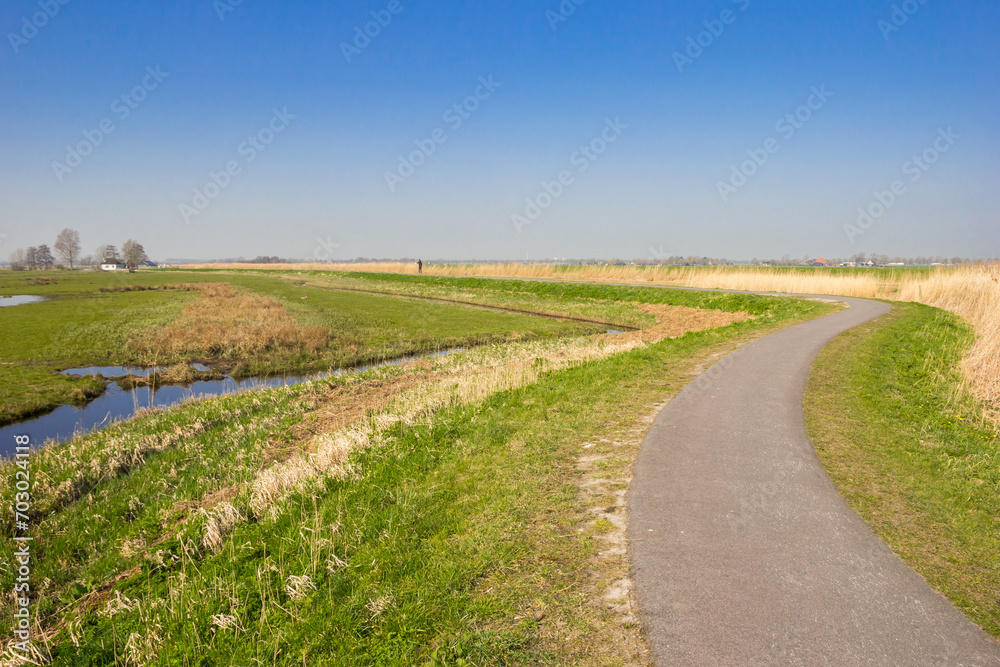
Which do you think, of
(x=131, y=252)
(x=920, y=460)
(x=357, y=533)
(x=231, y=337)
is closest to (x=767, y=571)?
(x=357, y=533)

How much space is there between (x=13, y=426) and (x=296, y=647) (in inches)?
575

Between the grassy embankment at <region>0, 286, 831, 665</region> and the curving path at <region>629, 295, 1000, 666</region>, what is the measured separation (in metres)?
→ 0.39

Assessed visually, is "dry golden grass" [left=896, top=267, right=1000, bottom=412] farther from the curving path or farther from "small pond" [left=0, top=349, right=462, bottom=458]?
"small pond" [left=0, top=349, right=462, bottom=458]

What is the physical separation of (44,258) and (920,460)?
191 meters

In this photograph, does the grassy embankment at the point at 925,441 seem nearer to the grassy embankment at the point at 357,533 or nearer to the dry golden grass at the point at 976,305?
the dry golden grass at the point at 976,305

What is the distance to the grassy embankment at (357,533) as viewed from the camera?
4047mm

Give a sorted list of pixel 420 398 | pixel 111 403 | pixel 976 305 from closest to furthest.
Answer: pixel 420 398 → pixel 111 403 → pixel 976 305

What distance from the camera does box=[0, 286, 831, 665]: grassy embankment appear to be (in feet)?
13.3

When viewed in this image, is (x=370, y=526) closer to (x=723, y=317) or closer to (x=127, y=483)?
(x=127, y=483)

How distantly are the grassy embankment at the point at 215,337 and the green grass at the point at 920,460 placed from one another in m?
16.7

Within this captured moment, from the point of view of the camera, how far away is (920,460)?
7.13 meters

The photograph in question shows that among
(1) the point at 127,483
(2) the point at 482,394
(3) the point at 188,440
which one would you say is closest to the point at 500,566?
(2) the point at 482,394

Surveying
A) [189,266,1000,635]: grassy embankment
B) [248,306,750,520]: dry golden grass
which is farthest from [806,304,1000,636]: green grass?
[248,306,750,520]: dry golden grass

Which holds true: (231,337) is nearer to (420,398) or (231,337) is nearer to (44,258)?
(420,398)
